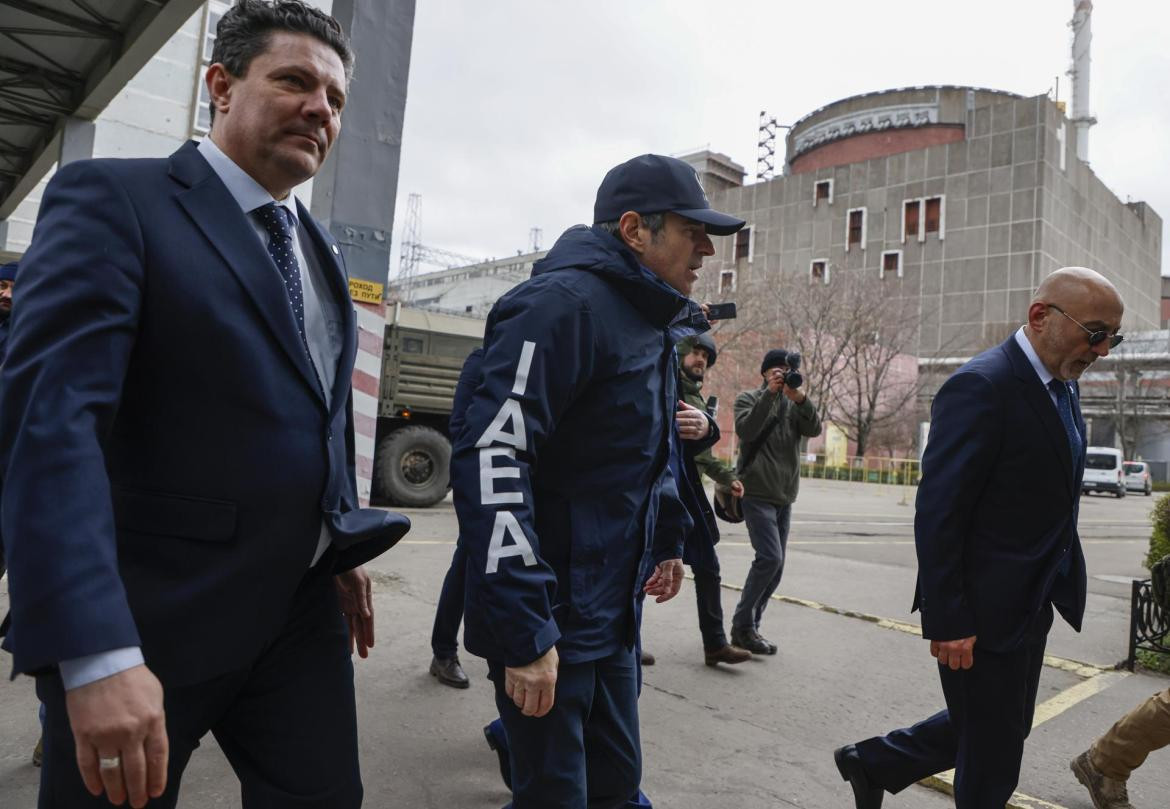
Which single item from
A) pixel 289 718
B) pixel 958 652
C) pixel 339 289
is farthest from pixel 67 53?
pixel 958 652

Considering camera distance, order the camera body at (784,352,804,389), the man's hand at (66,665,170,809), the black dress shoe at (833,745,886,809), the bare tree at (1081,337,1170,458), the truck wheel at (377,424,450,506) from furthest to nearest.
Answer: the bare tree at (1081,337,1170,458) < the truck wheel at (377,424,450,506) < the camera body at (784,352,804,389) < the black dress shoe at (833,745,886,809) < the man's hand at (66,665,170,809)

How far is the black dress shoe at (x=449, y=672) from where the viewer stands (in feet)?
14.4

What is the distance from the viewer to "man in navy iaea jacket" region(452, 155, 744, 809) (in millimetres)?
1898

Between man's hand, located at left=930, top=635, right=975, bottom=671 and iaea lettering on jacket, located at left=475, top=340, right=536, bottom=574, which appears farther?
man's hand, located at left=930, top=635, right=975, bottom=671

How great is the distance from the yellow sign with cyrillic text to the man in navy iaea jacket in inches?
110

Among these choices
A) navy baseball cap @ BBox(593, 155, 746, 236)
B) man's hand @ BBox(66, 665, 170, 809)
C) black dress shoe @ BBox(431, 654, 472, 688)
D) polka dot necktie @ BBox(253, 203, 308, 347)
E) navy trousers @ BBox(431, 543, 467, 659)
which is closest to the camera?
man's hand @ BBox(66, 665, 170, 809)

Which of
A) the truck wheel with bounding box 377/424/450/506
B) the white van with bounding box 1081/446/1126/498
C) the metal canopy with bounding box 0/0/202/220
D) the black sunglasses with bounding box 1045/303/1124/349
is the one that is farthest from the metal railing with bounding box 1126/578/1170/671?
the white van with bounding box 1081/446/1126/498

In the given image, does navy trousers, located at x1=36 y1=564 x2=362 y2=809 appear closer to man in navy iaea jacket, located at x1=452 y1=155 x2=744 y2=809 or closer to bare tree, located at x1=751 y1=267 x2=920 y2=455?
man in navy iaea jacket, located at x1=452 y1=155 x2=744 y2=809

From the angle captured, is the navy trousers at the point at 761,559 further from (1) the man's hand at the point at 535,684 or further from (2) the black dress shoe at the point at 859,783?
(1) the man's hand at the point at 535,684

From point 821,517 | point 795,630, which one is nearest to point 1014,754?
point 795,630

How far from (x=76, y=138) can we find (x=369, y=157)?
8.08 metres

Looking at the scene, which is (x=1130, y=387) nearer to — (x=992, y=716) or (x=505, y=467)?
(x=992, y=716)

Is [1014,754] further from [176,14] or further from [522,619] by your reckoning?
[176,14]

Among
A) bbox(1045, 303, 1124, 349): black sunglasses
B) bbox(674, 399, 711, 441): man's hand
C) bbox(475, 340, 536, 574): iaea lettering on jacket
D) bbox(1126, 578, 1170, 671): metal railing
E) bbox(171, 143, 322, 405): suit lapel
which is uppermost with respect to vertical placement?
bbox(1045, 303, 1124, 349): black sunglasses
